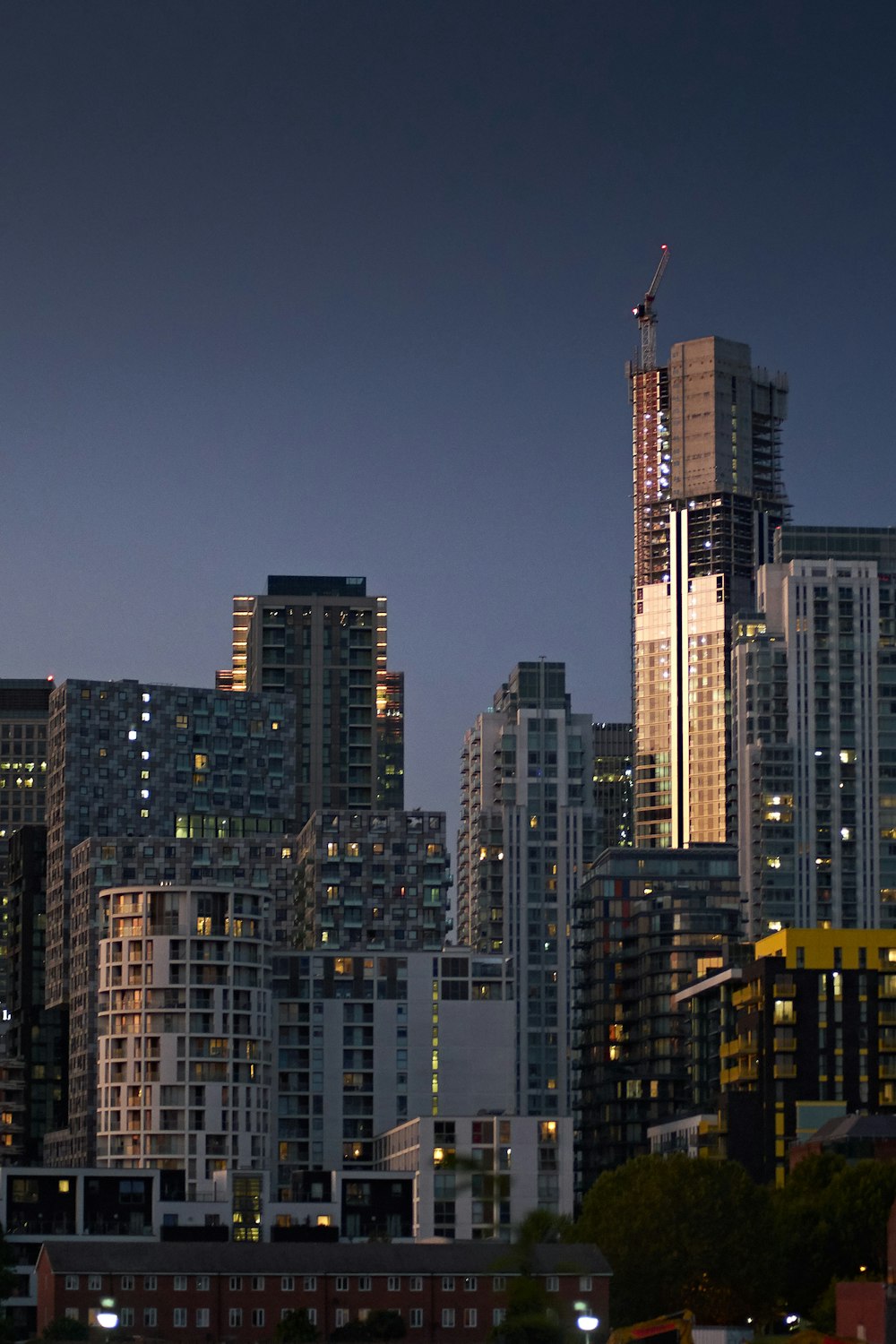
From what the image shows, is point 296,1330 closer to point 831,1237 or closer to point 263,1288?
point 263,1288

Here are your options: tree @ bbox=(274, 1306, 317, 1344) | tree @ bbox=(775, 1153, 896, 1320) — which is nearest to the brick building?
tree @ bbox=(274, 1306, 317, 1344)

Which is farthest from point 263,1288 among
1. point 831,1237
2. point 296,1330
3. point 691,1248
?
point 831,1237

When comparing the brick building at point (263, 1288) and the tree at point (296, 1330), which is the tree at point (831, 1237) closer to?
the brick building at point (263, 1288)

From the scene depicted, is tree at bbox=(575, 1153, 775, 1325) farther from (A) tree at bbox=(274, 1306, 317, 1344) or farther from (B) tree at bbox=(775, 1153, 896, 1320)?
(A) tree at bbox=(274, 1306, 317, 1344)

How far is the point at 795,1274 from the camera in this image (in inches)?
6752

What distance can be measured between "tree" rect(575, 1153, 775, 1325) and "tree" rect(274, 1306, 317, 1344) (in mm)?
20427

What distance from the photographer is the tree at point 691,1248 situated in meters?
164

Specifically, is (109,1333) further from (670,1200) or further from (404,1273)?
(670,1200)

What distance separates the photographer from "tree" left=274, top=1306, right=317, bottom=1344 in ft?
533

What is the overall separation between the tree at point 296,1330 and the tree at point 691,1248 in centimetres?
2043

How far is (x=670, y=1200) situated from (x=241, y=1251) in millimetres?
34305

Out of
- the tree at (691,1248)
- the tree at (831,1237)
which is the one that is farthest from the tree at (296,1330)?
the tree at (831,1237)

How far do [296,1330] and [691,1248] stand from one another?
2896cm

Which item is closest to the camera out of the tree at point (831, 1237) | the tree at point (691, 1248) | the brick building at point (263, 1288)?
the tree at point (691, 1248)
